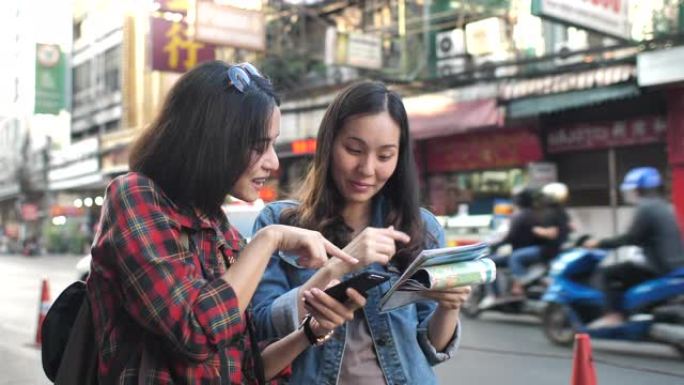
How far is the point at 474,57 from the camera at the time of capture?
51.4ft

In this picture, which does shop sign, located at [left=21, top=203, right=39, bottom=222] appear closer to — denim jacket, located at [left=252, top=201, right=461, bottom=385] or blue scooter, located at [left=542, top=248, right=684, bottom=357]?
blue scooter, located at [left=542, top=248, right=684, bottom=357]

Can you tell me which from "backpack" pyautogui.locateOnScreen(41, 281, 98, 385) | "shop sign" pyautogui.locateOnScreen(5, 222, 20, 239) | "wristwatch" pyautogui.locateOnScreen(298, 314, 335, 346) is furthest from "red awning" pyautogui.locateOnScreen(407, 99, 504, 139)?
"shop sign" pyautogui.locateOnScreen(5, 222, 20, 239)

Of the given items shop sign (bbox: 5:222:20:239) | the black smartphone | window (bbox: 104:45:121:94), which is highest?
window (bbox: 104:45:121:94)

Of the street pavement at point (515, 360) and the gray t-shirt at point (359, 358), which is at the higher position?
the gray t-shirt at point (359, 358)

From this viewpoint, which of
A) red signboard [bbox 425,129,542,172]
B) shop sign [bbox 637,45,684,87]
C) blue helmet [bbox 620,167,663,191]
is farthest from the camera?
red signboard [bbox 425,129,542,172]

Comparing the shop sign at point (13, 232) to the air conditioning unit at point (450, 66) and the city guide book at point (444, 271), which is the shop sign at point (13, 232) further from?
the city guide book at point (444, 271)

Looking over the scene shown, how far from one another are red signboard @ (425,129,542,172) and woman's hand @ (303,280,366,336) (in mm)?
13284

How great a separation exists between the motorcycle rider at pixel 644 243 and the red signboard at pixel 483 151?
296 inches

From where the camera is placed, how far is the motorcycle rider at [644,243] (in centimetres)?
676

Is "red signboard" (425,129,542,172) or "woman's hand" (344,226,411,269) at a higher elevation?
"red signboard" (425,129,542,172)

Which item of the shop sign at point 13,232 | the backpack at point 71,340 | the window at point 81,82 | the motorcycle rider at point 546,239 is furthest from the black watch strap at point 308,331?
the shop sign at point 13,232

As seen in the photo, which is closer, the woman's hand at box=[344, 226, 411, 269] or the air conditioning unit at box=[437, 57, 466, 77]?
the woman's hand at box=[344, 226, 411, 269]

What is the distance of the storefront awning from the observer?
11.9 m

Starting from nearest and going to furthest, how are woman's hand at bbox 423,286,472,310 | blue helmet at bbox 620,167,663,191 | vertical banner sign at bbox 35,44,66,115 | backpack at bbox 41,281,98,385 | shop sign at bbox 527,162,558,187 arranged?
backpack at bbox 41,281,98,385
woman's hand at bbox 423,286,472,310
blue helmet at bbox 620,167,663,191
shop sign at bbox 527,162,558,187
vertical banner sign at bbox 35,44,66,115
